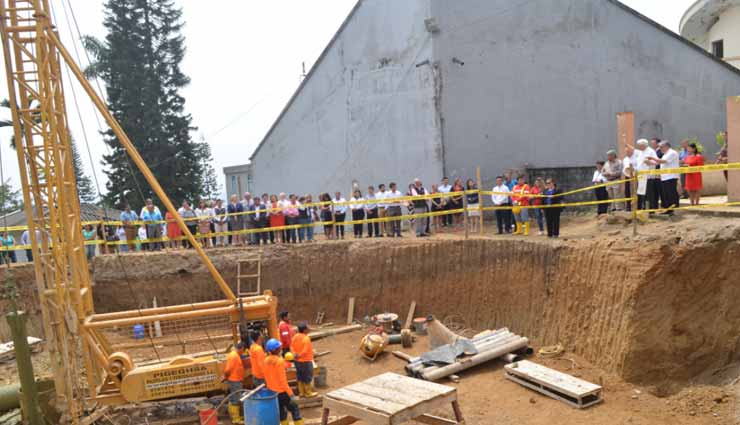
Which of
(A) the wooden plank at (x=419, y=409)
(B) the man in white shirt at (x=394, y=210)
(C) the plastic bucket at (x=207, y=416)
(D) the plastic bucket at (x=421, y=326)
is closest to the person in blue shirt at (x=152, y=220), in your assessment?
(B) the man in white shirt at (x=394, y=210)

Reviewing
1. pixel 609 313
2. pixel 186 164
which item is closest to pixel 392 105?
pixel 609 313

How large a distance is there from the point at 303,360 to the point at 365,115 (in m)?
12.3

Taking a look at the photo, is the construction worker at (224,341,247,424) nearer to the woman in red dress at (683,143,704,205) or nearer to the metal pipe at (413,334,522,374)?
the metal pipe at (413,334,522,374)

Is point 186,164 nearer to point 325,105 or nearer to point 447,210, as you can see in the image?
point 325,105

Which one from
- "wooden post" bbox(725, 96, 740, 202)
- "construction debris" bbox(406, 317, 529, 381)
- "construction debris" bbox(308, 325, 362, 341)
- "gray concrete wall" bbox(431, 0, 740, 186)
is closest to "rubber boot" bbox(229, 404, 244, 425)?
"construction debris" bbox(406, 317, 529, 381)

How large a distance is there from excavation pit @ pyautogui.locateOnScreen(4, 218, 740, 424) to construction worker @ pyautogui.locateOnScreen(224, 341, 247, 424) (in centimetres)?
158

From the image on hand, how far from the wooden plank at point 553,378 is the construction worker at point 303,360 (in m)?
4.24

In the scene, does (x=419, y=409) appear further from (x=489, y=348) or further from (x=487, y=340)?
(x=487, y=340)

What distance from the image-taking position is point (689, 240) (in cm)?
1130

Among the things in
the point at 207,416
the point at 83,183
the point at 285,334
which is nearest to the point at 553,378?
the point at 285,334

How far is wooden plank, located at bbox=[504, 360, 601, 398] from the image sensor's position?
35.8ft

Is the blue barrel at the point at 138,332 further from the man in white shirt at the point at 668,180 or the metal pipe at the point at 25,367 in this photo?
the man in white shirt at the point at 668,180

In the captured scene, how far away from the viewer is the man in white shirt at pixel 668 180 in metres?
12.8

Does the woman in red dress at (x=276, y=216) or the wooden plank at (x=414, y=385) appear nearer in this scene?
the wooden plank at (x=414, y=385)
